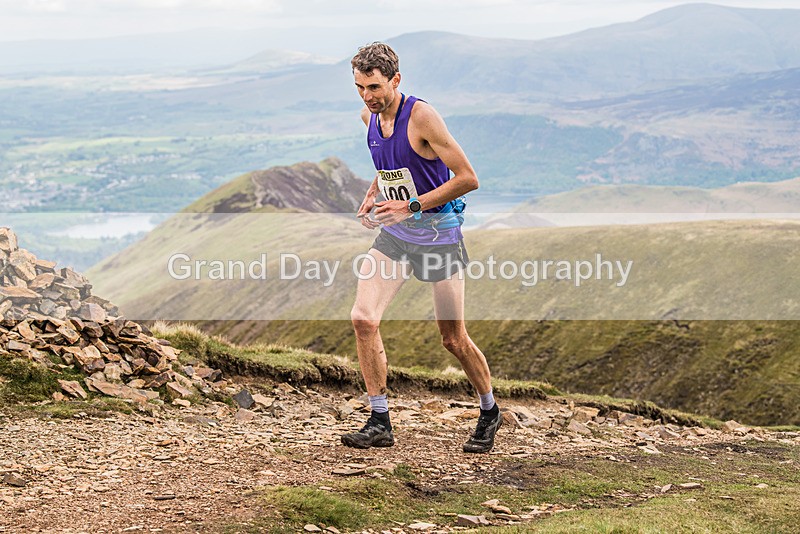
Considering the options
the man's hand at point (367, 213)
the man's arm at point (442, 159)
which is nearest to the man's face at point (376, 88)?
the man's arm at point (442, 159)

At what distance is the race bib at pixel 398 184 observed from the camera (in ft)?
32.3

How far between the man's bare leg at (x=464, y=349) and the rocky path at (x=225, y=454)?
10.8 inches

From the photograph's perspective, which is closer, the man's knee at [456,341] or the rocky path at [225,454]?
the rocky path at [225,454]

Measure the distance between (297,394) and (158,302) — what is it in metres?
131

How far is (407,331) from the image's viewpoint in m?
92.1

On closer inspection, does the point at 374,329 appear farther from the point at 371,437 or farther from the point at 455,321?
the point at 371,437

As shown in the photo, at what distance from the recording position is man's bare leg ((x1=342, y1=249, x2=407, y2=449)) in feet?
32.8

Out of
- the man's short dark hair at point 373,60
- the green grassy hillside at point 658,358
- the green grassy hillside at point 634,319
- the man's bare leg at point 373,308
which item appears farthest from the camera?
the green grassy hillside at point 634,319

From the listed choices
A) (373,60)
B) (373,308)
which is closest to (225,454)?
(373,308)

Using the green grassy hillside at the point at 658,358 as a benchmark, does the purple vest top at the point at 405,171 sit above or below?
above

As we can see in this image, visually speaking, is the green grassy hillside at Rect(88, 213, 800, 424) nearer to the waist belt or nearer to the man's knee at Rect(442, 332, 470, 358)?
the man's knee at Rect(442, 332, 470, 358)

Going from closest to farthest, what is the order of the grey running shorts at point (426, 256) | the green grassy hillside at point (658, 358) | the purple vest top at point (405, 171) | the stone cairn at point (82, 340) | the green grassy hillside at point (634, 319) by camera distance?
the purple vest top at point (405, 171), the grey running shorts at point (426, 256), the stone cairn at point (82, 340), the green grassy hillside at point (658, 358), the green grassy hillside at point (634, 319)

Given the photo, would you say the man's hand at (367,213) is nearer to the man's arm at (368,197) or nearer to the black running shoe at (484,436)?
the man's arm at (368,197)

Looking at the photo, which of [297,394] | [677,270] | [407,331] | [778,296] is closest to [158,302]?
[407,331]
